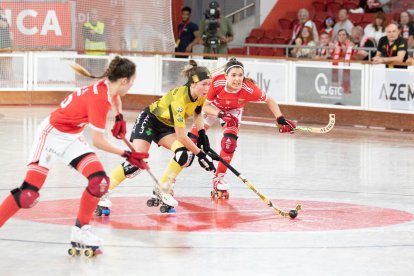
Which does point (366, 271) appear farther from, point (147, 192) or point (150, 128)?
point (147, 192)

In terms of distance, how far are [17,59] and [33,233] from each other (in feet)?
34.6

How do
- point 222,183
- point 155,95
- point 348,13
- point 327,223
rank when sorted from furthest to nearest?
point 348,13, point 155,95, point 222,183, point 327,223

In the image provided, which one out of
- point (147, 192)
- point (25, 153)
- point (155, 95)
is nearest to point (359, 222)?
point (147, 192)

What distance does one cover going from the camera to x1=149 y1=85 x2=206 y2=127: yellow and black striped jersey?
841 cm

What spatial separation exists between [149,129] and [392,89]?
7167 mm

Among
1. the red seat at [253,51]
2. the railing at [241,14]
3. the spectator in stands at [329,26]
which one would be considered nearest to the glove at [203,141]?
the spectator in stands at [329,26]

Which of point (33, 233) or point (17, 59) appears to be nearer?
point (33, 233)

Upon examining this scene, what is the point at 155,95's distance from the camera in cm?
1775

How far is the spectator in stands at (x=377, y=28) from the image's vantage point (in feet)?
54.4

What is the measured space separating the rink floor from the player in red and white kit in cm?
25

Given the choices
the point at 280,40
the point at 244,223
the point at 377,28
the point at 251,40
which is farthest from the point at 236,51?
the point at 244,223

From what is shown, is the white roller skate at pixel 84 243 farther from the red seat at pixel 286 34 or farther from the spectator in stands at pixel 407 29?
the red seat at pixel 286 34

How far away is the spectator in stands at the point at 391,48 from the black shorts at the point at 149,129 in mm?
6844

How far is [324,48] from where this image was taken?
56.2 feet
